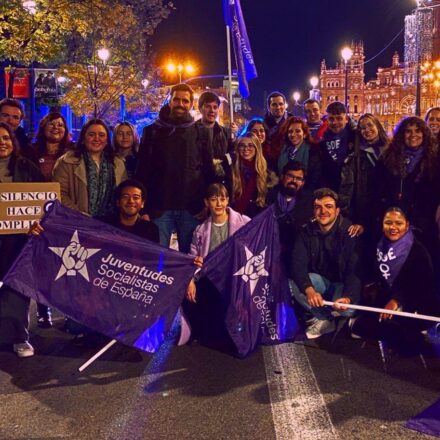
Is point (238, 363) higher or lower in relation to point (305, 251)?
lower

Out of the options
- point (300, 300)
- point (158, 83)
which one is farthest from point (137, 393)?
point (158, 83)

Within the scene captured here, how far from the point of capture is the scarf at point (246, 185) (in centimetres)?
640

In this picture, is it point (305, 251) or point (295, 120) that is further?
point (295, 120)

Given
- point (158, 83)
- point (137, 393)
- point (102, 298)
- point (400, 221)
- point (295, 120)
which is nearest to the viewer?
point (137, 393)

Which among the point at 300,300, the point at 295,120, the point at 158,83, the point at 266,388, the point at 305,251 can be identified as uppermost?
the point at 158,83

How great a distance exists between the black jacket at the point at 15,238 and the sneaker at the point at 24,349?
69cm

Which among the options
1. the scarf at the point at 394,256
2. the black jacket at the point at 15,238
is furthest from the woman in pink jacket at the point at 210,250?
the black jacket at the point at 15,238

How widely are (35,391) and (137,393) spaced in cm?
81

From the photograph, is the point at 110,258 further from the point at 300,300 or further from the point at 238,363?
the point at 300,300

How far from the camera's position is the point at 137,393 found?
4395 mm

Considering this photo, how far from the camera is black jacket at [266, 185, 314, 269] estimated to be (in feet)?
19.8

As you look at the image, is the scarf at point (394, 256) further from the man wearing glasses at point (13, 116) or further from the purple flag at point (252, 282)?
the man wearing glasses at point (13, 116)

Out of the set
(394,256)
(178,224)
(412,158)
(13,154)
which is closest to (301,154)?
(412,158)

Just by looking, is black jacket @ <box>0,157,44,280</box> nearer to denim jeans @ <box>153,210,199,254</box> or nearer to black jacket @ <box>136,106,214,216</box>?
black jacket @ <box>136,106,214,216</box>
